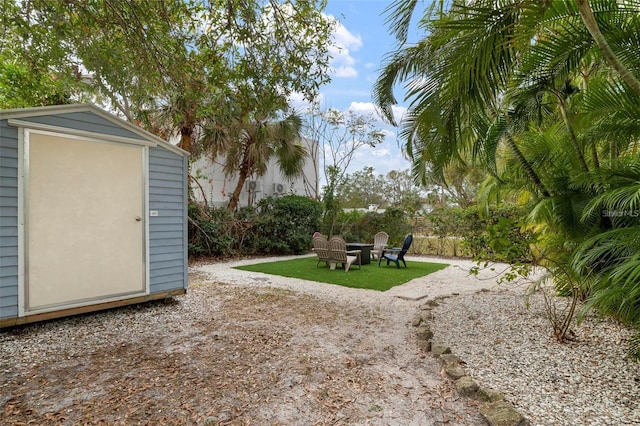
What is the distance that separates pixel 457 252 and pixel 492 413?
411 inches

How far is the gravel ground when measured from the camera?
2412 millimetres

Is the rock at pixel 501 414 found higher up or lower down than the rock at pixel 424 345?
higher up

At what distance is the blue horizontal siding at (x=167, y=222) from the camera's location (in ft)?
16.2

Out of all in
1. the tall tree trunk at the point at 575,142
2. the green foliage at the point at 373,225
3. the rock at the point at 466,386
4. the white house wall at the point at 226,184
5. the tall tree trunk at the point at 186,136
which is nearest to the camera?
the rock at the point at 466,386

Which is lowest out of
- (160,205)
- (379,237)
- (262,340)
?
(262,340)

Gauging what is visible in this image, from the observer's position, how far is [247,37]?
4414 mm

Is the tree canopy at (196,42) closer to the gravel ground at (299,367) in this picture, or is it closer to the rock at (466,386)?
the gravel ground at (299,367)

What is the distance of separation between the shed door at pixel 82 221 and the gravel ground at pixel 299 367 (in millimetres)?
520

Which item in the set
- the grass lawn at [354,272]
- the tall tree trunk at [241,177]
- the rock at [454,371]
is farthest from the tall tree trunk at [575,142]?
the tall tree trunk at [241,177]

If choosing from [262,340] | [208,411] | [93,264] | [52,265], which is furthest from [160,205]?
[208,411]

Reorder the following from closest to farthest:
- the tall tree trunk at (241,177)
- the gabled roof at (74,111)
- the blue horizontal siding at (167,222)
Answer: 1. the gabled roof at (74,111)
2. the blue horizontal siding at (167,222)
3. the tall tree trunk at (241,177)

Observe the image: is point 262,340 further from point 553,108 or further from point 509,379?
point 553,108

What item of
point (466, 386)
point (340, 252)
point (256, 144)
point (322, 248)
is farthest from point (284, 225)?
point (466, 386)

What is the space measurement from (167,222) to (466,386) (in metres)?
4.37
